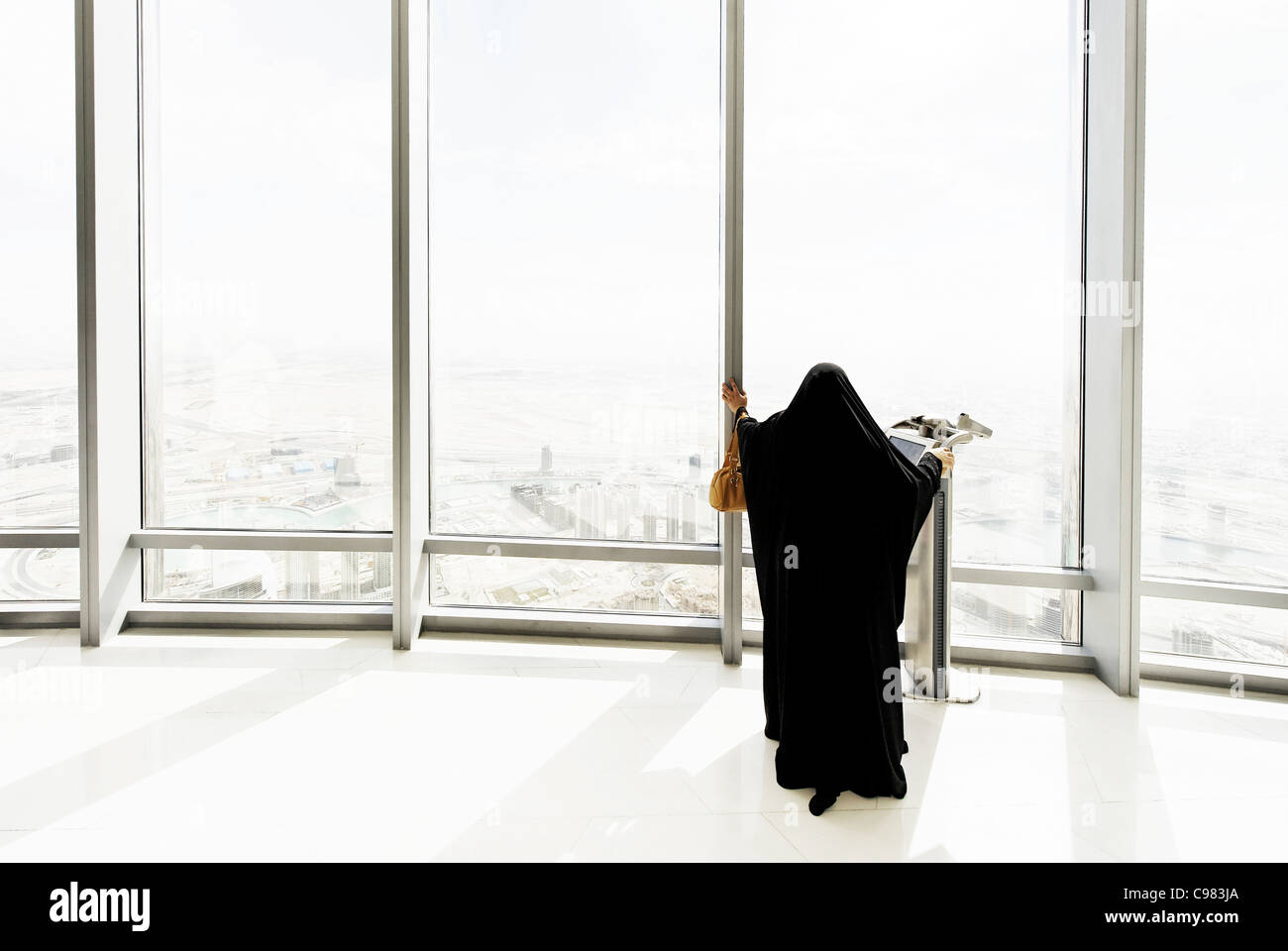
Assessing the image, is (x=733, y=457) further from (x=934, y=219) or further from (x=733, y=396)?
(x=934, y=219)

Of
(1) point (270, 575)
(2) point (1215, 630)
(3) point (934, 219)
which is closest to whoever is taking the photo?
(2) point (1215, 630)

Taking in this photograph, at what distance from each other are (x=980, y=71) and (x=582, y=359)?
2.59m

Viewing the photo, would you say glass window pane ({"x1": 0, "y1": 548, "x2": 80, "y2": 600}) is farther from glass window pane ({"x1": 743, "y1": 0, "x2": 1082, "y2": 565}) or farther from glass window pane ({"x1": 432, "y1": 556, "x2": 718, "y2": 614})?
glass window pane ({"x1": 743, "y1": 0, "x2": 1082, "y2": 565})

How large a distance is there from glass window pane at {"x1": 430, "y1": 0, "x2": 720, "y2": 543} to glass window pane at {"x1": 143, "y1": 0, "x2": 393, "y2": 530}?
0.41 meters

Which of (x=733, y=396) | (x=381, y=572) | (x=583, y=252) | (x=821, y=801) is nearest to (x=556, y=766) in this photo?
(x=821, y=801)

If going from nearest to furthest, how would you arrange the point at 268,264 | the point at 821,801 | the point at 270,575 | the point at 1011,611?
the point at 821,801, the point at 1011,611, the point at 268,264, the point at 270,575

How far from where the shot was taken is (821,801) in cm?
A: 239

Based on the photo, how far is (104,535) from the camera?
4.00 metres

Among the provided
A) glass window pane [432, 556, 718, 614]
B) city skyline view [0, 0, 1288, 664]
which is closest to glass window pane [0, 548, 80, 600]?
city skyline view [0, 0, 1288, 664]

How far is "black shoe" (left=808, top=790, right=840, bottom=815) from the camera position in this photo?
2383mm

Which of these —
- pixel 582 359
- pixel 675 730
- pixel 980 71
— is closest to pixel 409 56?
pixel 582 359

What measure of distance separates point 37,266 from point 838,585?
4.73 meters

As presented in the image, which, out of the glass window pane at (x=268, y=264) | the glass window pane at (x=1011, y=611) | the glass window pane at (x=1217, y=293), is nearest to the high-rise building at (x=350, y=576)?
the glass window pane at (x=268, y=264)

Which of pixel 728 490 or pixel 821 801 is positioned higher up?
pixel 728 490
